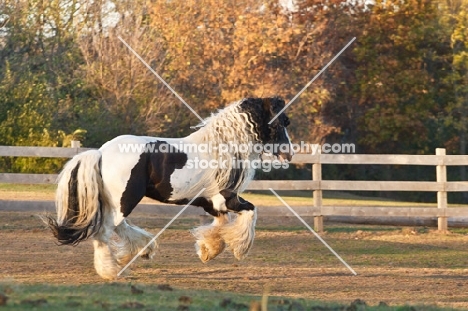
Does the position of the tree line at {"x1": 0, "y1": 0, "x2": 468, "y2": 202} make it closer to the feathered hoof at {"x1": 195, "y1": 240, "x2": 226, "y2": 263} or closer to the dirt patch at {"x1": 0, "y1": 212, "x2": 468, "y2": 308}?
the dirt patch at {"x1": 0, "y1": 212, "x2": 468, "y2": 308}

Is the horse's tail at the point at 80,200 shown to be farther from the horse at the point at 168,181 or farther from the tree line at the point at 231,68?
the tree line at the point at 231,68

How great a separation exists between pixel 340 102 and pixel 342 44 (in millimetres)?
2369

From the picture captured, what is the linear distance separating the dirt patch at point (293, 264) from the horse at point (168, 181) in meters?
0.41

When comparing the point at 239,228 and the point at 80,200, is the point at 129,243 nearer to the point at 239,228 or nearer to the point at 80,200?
the point at 80,200

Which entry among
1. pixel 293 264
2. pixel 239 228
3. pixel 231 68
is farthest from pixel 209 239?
pixel 231 68

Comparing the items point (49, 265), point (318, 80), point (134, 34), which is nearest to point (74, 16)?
point (134, 34)

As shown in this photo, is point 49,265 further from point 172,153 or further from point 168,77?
point 168,77

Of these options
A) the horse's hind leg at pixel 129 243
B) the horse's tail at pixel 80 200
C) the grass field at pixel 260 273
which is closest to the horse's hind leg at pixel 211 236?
the grass field at pixel 260 273

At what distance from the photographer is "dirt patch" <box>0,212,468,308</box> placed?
8500 mm

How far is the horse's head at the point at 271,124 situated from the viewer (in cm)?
923

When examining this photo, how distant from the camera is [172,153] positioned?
8.75 metres

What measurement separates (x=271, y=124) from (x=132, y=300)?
3391mm

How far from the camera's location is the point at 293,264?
10.8m

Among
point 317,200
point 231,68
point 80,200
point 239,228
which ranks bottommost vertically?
point 317,200
